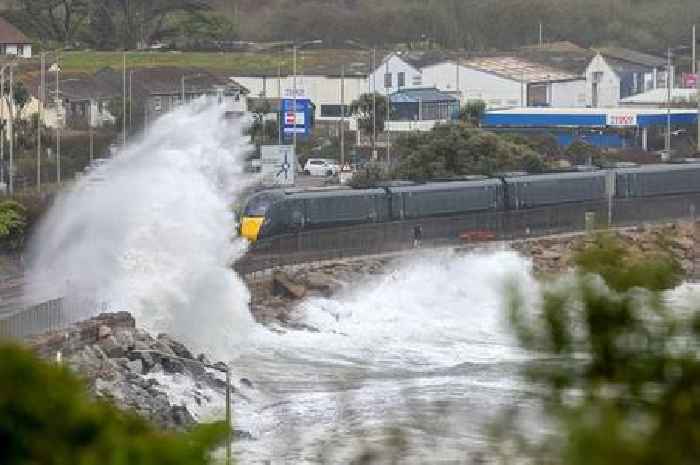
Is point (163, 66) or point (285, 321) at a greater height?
point (163, 66)

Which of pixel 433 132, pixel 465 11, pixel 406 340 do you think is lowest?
pixel 406 340

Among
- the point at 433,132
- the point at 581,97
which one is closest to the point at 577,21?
the point at 581,97

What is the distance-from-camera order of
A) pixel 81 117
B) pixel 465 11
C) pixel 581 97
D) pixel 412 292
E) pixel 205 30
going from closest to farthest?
pixel 412 292 → pixel 81 117 → pixel 581 97 → pixel 205 30 → pixel 465 11

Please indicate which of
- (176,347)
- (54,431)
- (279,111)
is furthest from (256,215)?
(54,431)

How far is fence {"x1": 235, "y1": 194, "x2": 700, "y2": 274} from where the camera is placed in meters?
34.9

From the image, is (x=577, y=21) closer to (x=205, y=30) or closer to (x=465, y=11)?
(x=465, y=11)

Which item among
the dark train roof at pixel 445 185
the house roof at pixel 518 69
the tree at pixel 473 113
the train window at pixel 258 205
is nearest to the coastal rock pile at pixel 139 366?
the train window at pixel 258 205

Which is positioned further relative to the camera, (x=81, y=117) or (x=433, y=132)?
(x=81, y=117)

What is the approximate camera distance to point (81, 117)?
194ft

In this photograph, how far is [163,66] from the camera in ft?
215

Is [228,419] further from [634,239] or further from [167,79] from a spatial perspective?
[167,79]

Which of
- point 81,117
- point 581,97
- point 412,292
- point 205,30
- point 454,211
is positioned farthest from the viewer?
point 205,30

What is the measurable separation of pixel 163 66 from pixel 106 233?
3367 centimetres

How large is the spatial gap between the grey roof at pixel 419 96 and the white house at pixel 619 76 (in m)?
7.19
